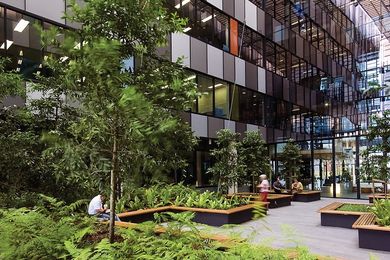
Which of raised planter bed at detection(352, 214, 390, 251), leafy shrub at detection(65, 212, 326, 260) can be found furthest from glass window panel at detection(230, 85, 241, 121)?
leafy shrub at detection(65, 212, 326, 260)

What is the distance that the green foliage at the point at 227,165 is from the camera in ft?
57.1

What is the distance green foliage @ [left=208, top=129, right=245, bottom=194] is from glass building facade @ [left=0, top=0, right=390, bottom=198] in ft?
8.37

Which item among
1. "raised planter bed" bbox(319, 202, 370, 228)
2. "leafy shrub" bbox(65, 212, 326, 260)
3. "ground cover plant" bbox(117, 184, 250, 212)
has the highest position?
"leafy shrub" bbox(65, 212, 326, 260)

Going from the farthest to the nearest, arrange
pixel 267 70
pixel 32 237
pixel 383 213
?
pixel 267 70
pixel 383 213
pixel 32 237

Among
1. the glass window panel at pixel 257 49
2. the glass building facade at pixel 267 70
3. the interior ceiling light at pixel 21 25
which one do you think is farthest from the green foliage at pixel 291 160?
the interior ceiling light at pixel 21 25

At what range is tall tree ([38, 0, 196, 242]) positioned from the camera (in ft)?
15.8

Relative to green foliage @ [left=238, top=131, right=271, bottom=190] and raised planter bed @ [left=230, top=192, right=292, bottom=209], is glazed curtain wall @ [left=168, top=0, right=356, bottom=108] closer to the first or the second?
green foliage @ [left=238, top=131, right=271, bottom=190]

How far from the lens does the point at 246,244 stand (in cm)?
482

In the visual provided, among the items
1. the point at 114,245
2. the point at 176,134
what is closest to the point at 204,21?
the point at 176,134

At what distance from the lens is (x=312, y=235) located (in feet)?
36.4

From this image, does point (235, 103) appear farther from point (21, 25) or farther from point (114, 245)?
point (114, 245)

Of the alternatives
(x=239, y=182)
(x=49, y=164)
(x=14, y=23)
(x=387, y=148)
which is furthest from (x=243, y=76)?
(x=49, y=164)

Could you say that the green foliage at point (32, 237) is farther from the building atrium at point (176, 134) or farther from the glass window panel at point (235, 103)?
the glass window panel at point (235, 103)

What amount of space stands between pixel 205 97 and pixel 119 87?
17.0m
